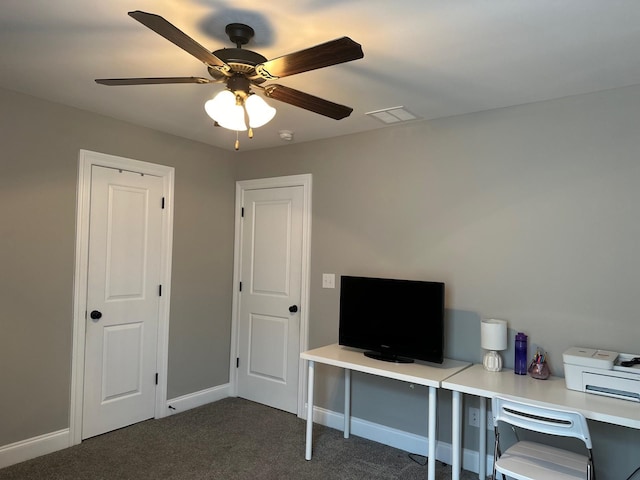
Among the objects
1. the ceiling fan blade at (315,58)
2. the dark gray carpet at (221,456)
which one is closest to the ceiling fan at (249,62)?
the ceiling fan blade at (315,58)

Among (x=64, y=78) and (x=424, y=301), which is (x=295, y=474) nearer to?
(x=424, y=301)

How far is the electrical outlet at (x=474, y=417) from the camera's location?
2988 mm

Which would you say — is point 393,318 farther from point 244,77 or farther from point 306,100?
point 244,77

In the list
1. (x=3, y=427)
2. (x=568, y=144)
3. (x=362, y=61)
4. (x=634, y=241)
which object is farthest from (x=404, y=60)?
(x=3, y=427)

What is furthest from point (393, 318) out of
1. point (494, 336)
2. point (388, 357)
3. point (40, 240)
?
point (40, 240)

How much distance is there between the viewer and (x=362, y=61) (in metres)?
2.31

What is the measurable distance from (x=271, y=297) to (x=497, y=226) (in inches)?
83.0

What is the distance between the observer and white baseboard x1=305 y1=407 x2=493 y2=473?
9.86 ft

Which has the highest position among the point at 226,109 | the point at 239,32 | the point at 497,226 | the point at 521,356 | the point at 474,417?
the point at 239,32

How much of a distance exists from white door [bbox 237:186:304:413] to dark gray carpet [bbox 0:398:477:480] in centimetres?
43

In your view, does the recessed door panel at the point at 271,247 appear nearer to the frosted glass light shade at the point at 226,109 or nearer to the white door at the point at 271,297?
the white door at the point at 271,297

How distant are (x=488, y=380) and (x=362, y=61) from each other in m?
1.91

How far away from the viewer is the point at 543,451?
2.35 metres

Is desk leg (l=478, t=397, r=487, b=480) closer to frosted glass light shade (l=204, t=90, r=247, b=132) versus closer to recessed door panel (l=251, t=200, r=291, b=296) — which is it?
recessed door panel (l=251, t=200, r=291, b=296)
